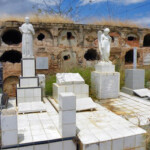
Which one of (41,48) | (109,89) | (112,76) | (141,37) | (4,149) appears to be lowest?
(4,149)

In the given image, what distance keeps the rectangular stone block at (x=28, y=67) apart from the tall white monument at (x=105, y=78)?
2572 mm

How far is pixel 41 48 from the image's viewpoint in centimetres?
1230

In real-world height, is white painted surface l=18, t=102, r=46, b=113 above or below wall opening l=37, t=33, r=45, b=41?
below

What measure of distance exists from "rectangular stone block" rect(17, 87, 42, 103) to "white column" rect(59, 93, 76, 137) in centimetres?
304

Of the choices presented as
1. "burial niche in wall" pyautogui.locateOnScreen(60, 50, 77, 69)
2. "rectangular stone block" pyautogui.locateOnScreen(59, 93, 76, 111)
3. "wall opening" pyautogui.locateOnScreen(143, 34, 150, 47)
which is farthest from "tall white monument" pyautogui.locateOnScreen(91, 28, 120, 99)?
"wall opening" pyautogui.locateOnScreen(143, 34, 150, 47)

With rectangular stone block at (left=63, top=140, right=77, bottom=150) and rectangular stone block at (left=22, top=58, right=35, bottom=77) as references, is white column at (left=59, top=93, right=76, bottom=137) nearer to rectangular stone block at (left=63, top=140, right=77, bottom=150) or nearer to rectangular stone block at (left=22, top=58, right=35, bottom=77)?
rectangular stone block at (left=63, top=140, right=77, bottom=150)

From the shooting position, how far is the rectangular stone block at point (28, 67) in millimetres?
6441

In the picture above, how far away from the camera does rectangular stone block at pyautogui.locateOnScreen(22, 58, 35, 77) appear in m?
6.44

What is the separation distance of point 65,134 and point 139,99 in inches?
172

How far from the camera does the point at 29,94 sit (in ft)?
20.5

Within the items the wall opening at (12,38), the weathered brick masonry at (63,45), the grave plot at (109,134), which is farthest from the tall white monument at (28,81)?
the wall opening at (12,38)

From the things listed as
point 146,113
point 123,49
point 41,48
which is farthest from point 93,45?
point 146,113

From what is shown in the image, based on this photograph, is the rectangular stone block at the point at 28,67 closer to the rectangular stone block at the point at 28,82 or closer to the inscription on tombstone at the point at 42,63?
the rectangular stone block at the point at 28,82

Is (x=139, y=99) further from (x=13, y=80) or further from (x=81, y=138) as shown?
(x=13, y=80)
